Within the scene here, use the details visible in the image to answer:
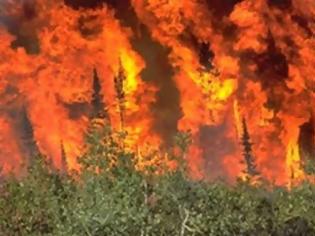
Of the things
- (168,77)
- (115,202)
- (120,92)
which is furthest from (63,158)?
(115,202)

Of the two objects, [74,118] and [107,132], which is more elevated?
[74,118]

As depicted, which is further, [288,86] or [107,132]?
[288,86]

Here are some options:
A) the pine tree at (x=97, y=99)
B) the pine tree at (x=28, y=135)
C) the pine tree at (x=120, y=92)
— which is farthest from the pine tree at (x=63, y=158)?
the pine tree at (x=120, y=92)

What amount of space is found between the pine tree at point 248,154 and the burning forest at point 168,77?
11cm

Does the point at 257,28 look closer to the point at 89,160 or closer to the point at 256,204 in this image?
the point at 256,204

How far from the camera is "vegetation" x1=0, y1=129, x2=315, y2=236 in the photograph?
104 feet

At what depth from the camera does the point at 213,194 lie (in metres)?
37.4

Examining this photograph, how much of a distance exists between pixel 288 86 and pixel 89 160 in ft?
141

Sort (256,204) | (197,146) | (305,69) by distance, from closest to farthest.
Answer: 1. (256,204)
2. (197,146)
3. (305,69)

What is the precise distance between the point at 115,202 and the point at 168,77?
4263cm

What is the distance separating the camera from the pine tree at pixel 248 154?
6781cm

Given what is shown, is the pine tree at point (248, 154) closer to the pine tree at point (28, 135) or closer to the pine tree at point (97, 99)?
the pine tree at point (97, 99)

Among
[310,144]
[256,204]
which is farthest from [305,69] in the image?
[256,204]

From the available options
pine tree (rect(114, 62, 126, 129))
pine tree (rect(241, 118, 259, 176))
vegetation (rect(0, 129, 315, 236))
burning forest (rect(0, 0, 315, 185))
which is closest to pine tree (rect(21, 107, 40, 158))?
burning forest (rect(0, 0, 315, 185))
